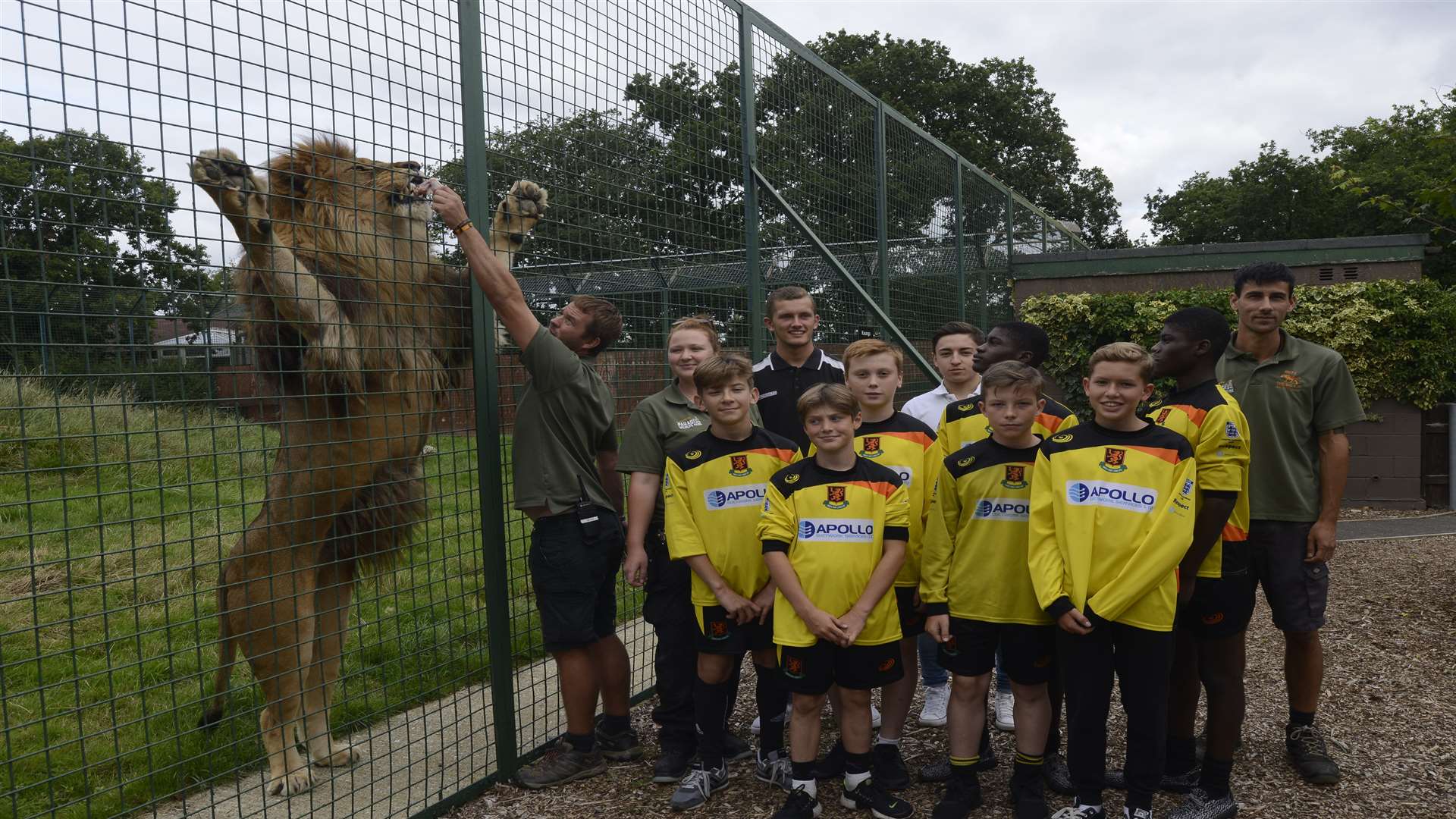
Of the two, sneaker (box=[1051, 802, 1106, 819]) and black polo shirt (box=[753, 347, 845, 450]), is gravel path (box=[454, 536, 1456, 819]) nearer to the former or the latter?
sneaker (box=[1051, 802, 1106, 819])

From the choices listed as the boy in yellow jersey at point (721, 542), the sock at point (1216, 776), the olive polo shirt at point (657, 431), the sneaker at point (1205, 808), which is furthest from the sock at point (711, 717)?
the sock at point (1216, 776)

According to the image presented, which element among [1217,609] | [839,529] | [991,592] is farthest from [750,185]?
[1217,609]

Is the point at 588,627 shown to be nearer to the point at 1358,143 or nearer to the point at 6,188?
the point at 6,188

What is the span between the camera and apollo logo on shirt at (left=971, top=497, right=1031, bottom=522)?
3.39 metres

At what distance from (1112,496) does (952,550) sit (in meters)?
0.60

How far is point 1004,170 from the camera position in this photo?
33.8 m

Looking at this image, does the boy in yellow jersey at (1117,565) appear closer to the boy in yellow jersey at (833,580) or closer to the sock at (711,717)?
the boy in yellow jersey at (833,580)

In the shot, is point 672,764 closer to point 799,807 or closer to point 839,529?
point 799,807

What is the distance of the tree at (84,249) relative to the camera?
87.7 inches

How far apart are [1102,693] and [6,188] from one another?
3487mm

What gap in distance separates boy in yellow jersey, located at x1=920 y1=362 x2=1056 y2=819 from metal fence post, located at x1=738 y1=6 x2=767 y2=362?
2153 millimetres

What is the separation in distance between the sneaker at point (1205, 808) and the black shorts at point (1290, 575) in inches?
30.7

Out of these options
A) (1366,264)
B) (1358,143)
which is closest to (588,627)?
(1366,264)

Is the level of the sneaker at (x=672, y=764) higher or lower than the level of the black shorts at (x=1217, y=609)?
lower
